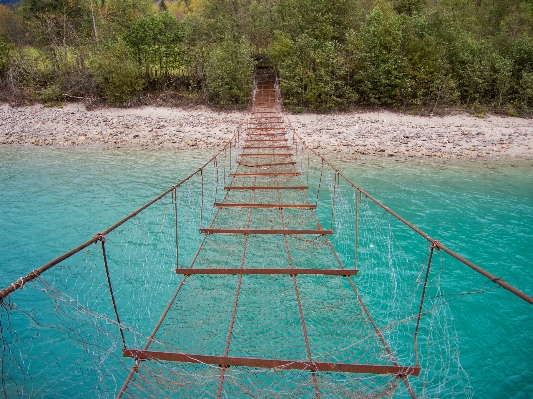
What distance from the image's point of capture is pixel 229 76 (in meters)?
19.0

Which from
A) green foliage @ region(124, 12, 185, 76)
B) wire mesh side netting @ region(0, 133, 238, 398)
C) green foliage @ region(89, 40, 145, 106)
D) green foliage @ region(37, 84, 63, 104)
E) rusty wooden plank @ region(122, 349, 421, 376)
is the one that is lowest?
wire mesh side netting @ region(0, 133, 238, 398)

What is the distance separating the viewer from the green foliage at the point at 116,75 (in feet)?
62.6

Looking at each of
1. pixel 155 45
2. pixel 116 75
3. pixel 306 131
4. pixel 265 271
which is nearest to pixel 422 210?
pixel 265 271

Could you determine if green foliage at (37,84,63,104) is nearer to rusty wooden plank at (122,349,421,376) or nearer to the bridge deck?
the bridge deck

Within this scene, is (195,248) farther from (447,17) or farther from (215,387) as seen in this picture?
(447,17)

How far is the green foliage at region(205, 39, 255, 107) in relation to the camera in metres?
18.8

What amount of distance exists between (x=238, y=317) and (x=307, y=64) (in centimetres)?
1619

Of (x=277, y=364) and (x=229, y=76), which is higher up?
(x=229, y=76)

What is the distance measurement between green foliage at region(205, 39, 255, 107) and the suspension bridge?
1155 cm

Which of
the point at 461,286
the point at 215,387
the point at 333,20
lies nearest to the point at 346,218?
the point at 461,286

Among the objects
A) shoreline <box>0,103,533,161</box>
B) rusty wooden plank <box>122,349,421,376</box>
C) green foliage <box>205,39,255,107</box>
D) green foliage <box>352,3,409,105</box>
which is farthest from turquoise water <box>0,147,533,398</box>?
green foliage <box>352,3,409,105</box>

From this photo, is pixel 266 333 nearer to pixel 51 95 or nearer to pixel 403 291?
pixel 403 291

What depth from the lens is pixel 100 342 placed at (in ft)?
16.1

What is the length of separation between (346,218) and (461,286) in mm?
3144
